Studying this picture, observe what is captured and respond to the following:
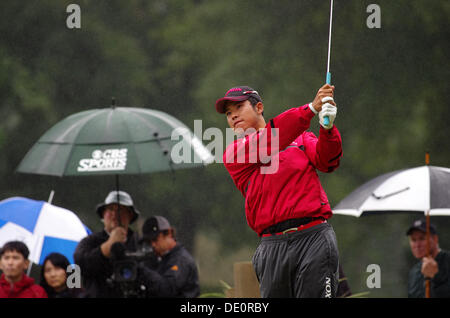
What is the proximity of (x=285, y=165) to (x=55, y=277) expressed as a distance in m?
2.98

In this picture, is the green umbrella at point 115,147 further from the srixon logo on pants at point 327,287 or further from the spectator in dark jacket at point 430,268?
the spectator in dark jacket at point 430,268

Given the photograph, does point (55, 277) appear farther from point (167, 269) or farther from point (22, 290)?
point (167, 269)

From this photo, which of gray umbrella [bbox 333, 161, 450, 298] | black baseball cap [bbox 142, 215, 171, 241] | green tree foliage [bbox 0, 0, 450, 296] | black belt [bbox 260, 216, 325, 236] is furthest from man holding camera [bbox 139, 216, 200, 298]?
green tree foliage [bbox 0, 0, 450, 296]

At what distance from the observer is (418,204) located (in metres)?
6.71

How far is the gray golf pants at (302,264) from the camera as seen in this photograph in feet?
14.1

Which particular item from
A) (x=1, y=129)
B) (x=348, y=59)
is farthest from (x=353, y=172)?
(x=1, y=129)

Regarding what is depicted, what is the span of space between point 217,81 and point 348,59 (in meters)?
2.12

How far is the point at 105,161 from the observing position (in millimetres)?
6016

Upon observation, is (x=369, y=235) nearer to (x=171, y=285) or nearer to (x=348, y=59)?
(x=348, y=59)

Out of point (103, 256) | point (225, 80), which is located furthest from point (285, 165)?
point (225, 80)

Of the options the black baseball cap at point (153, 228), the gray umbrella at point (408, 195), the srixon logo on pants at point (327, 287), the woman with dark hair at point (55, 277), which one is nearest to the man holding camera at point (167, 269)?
the black baseball cap at point (153, 228)

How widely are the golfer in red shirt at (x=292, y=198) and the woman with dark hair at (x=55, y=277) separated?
8.50ft

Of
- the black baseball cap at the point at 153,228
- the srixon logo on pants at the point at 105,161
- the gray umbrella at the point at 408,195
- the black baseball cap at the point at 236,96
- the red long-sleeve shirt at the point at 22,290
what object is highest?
the black baseball cap at the point at 236,96

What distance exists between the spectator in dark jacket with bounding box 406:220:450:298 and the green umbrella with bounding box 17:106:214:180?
2.47 m
